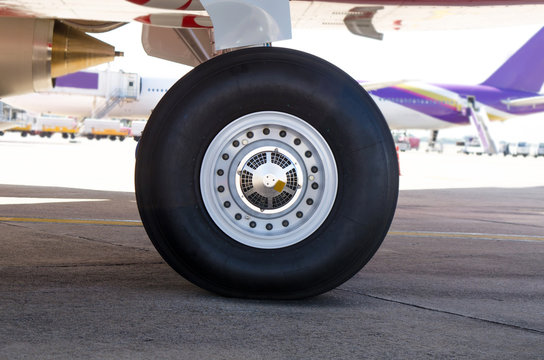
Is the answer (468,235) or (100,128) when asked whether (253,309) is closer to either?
(468,235)

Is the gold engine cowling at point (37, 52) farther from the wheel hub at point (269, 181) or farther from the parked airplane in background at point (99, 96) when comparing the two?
the parked airplane in background at point (99, 96)

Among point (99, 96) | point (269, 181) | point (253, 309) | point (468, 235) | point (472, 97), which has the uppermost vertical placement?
point (472, 97)

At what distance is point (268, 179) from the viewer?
2562 millimetres

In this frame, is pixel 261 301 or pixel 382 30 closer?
pixel 261 301

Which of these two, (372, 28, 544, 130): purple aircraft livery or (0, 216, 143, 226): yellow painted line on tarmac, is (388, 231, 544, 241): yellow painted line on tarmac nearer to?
(0, 216, 143, 226): yellow painted line on tarmac

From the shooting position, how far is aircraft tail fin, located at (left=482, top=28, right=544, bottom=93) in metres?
50.1

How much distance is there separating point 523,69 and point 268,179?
51.8m

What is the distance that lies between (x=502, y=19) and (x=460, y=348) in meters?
2.67

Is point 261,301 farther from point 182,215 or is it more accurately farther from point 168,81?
point 168,81

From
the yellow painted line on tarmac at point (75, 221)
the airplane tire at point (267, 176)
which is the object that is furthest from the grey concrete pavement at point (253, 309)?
the yellow painted line on tarmac at point (75, 221)

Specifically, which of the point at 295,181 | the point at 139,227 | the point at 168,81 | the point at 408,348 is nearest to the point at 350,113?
the point at 295,181

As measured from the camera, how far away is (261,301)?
2.50 metres

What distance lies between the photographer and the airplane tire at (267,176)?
97.0 inches

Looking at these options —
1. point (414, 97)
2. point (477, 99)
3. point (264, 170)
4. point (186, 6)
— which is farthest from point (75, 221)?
point (477, 99)
